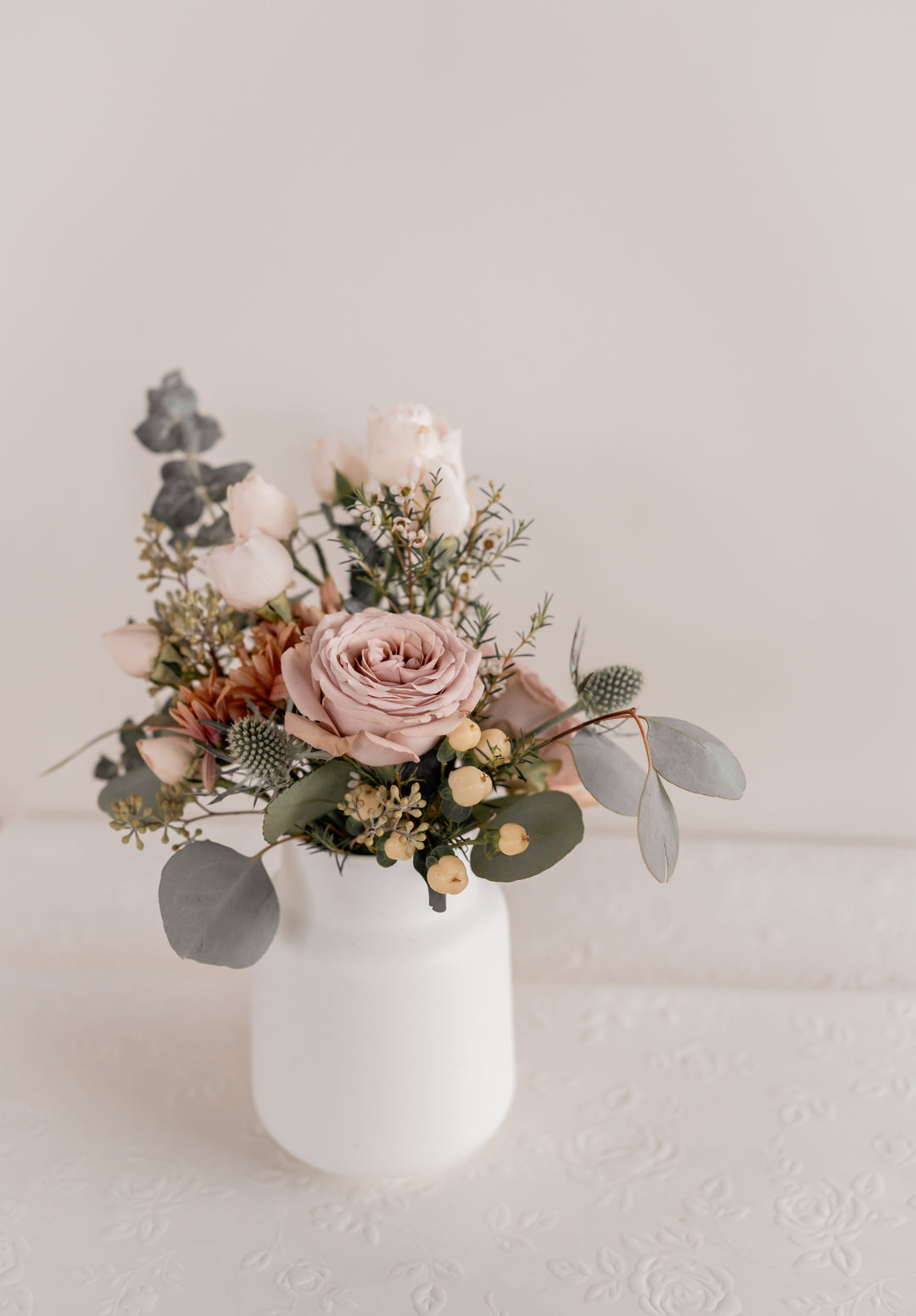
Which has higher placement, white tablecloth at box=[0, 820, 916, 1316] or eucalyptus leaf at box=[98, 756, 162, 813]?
eucalyptus leaf at box=[98, 756, 162, 813]

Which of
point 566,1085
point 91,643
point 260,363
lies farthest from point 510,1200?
point 260,363

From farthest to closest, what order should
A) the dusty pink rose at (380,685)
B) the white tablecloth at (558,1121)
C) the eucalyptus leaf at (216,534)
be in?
the eucalyptus leaf at (216,534)
the white tablecloth at (558,1121)
the dusty pink rose at (380,685)

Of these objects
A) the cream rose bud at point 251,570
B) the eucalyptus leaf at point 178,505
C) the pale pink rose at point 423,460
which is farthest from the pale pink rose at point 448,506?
the eucalyptus leaf at point 178,505

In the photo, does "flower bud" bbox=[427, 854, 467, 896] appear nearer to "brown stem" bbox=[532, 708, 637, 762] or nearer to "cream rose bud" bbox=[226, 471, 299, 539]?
"brown stem" bbox=[532, 708, 637, 762]

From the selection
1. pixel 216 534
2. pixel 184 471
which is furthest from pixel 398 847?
pixel 184 471

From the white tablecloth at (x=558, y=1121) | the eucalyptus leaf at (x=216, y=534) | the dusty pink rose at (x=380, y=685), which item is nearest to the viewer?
the dusty pink rose at (x=380, y=685)

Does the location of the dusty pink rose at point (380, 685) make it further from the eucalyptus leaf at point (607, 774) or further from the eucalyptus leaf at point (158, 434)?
the eucalyptus leaf at point (158, 434)

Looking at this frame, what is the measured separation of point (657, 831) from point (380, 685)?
208 mm

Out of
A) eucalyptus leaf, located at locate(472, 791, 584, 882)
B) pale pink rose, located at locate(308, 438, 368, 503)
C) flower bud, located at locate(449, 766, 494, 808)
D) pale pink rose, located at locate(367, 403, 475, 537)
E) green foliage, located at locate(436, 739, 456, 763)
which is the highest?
pale pink rose, located at locate(367, 403, 475, 537)

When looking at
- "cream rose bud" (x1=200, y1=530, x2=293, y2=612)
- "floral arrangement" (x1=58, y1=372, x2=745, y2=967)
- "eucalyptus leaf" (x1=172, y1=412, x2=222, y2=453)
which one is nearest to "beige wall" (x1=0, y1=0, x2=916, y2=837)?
"eucalyptus leaf" (x1=172, y1=412, x2=222, y2=453)

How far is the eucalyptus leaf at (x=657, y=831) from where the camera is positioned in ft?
2.07

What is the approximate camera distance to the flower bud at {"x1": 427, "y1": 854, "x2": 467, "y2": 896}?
0.65 metres

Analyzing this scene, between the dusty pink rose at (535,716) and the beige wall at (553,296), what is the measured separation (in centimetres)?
35

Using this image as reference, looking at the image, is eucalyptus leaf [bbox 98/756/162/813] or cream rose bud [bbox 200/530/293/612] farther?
eucalyptus leaf [bbox 98/756/162/813]
